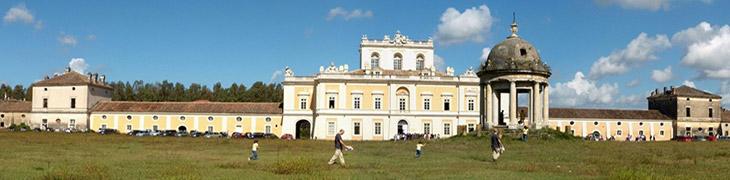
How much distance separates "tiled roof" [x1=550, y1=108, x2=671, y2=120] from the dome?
4177cm

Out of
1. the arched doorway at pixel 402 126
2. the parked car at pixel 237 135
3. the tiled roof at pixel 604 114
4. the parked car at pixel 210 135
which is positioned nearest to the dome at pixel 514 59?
the parked car at pixel 237 135

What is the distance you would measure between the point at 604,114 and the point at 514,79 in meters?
47.9

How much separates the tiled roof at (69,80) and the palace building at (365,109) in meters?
0.13

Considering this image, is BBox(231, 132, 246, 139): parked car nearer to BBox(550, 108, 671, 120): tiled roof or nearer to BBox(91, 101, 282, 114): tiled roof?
BBox(91, 101, 282, 114): tiled roof

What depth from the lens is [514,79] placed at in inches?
1656

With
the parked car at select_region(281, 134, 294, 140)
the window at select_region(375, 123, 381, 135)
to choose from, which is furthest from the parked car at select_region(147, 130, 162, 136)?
the window at select_region(375, 123, 381, 135)

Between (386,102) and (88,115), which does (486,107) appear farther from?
(88,115)

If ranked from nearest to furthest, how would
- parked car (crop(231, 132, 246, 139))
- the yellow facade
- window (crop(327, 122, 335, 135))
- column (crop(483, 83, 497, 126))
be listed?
column (crop(483, 83, 497, 126)) → parked car (crop(231, 132, 246, 139)) → window (crop(327, 122, 335, 135)) → the yellow facade

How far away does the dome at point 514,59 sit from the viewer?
4216 cm

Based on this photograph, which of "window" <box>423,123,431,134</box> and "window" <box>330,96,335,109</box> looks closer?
"window" <box>330,96,335,109</box>

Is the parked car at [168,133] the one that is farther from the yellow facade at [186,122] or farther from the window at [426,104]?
the window at [426,104]

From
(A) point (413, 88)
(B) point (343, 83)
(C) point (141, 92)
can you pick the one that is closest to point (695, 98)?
(A) point (413, 88)

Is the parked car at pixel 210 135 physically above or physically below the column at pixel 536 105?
below

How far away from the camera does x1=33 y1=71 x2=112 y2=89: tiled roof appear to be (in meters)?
83.3
